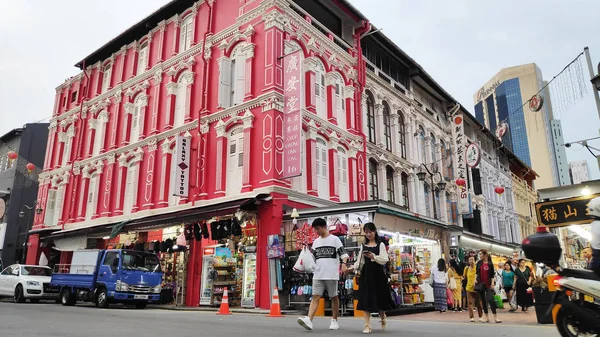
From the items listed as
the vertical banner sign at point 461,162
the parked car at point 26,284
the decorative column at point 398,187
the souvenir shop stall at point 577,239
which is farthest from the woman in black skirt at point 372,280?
the vertical banner sign at point 461,162

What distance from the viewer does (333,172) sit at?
1891cm

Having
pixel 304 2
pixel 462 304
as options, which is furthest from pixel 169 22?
pixel 462 304

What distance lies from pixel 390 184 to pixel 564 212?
13576 millimetres

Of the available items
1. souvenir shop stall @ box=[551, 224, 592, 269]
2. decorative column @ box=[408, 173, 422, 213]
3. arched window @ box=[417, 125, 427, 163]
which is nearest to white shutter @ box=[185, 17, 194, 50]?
decorative column @ box=[408, 173, 422, 213]

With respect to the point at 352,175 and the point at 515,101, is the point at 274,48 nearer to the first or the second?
the point at 352,175

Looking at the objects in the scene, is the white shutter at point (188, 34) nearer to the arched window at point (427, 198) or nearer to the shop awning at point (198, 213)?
the shop awning at point (198, 213)

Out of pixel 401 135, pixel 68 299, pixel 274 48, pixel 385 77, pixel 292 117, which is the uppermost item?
→ pixel 385 77

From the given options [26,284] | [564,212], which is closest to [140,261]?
[26,284]

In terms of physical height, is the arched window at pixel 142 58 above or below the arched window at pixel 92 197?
above

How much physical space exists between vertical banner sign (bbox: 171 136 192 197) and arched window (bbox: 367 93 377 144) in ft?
30.3

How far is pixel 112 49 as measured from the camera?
2658cm

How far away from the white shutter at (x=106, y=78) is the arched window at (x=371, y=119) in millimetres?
15645

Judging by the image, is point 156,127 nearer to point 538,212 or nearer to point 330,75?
point 330,75

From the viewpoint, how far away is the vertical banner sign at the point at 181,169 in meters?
18.2
